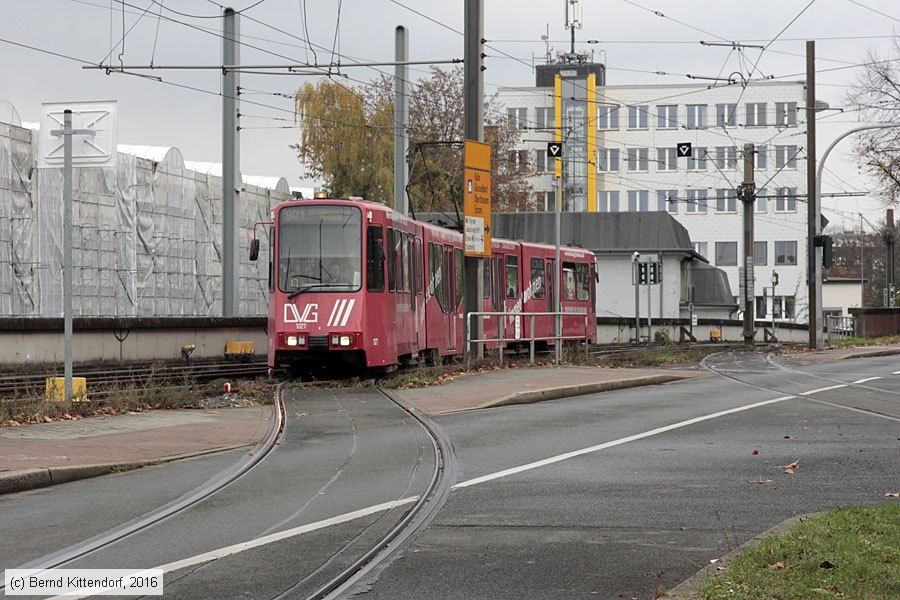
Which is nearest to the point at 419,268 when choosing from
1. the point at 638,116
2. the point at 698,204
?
the point at 638,116

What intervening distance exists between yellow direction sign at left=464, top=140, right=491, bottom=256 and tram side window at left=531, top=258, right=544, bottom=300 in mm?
10525

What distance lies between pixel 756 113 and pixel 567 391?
72.5 meters

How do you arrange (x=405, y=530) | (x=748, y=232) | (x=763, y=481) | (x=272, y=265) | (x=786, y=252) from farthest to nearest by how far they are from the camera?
(x=786, y=252)
(x=748, y=232)
(x=272, y=265)
(x=763, y=481)
(x=405, y=530)

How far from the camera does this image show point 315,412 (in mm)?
17266

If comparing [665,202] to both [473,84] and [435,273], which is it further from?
[473,84]

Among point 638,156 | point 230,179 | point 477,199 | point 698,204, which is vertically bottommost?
point 477,199

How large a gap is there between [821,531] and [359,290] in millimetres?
15809

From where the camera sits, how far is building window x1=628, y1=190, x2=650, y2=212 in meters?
91.8

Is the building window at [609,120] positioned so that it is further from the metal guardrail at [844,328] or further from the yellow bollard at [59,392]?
the yellow bollard at [59,392]

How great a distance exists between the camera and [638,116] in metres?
90.1

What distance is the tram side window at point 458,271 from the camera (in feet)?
101

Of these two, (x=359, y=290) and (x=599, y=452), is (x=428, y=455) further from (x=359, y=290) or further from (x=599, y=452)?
(x=359, y=290)

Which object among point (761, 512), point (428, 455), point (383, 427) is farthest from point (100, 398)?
point (761, 512)

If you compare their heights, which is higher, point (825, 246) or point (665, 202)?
point (665, 202)
